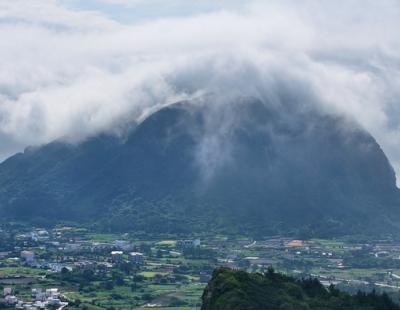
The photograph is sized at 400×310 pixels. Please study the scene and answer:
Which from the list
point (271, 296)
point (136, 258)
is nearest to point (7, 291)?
point (136, 258)

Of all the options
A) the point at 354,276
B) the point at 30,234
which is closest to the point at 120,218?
the point at 30,234

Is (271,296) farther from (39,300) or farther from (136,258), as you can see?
(136,258)

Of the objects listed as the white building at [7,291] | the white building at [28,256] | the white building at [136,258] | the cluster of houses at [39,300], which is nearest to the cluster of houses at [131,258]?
the white building at [136,258]

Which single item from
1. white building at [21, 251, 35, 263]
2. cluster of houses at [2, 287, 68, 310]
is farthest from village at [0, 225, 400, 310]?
white building at [21, 251, 35, 263]

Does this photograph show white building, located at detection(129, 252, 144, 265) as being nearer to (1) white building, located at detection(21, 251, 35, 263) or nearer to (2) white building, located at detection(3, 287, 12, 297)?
(1) white building, located at detection(21, 251, 35, 263)

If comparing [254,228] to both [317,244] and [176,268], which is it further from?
[176,268]

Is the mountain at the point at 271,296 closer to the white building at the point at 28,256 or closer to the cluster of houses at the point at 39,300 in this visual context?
the cluster of houses at the point at 39,300

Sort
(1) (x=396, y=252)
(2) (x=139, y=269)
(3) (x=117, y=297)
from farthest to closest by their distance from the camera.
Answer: (1) (x=396, y=252) < (2) (x=139, y=269) < (3) (x=117, y=297)
